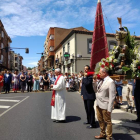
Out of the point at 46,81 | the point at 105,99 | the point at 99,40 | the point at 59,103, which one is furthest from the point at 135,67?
the point at 46,81

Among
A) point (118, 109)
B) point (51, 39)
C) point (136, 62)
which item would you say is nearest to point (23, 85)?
point (118, 109)

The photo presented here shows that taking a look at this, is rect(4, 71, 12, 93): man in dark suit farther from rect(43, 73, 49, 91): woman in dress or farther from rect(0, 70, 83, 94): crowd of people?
rect(43, 73, 49, 91): woman in dress

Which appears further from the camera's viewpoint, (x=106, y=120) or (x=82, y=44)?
(x=82, y=44)

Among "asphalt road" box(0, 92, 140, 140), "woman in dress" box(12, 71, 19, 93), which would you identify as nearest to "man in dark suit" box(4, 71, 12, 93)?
"woman in dress" box(12, 71, 19, 93)

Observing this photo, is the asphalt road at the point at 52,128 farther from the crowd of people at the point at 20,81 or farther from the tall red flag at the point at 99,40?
the crowd of people at the point at 20,81

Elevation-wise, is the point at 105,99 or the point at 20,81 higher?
the point at 20,81

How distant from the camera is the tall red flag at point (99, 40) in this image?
18.1 feet

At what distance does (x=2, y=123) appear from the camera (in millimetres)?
5723

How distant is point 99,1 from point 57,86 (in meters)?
3.15

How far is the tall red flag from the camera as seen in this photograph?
18.1 ft

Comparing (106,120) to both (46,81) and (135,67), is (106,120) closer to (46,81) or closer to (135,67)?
(135,67)

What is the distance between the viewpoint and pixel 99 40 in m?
5.55

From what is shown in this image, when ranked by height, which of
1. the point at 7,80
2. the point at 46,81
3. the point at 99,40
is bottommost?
the point at 46,81

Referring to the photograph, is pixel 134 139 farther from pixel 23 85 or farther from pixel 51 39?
pixel 51 39
